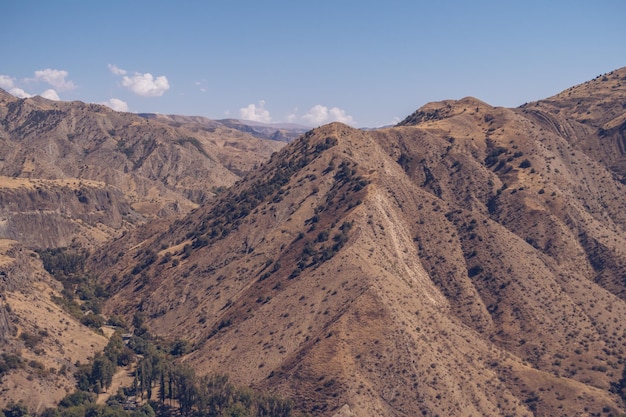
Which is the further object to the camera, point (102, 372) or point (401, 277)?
point (401, 277)

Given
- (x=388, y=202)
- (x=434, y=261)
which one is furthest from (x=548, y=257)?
(x=388, y=202)

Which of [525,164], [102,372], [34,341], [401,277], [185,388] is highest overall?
[525,164]

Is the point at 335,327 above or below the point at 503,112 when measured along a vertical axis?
below

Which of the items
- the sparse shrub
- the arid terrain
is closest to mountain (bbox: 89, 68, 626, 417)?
the arid terrain

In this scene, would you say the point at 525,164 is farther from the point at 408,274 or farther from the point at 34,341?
the point at 34,341

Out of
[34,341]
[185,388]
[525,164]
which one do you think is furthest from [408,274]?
[34,341]

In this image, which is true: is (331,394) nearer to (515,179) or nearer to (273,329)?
(273,329)

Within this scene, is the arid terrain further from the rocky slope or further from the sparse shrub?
the rocky slope
